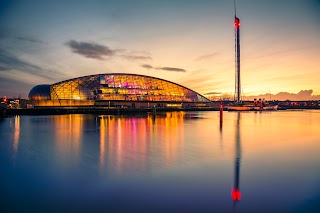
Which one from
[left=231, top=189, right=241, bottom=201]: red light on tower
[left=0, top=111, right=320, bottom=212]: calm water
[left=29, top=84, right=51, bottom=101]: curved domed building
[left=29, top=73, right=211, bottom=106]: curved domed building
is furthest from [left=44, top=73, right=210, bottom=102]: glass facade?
[left=231, top=189, right=241, bottom=201]: red light on tower

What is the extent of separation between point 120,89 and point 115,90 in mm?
2439

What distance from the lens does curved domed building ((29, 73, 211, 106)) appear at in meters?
104

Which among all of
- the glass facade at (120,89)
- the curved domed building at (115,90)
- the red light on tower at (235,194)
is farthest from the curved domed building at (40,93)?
the red light on tower at (235,194)

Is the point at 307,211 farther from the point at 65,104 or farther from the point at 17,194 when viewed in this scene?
the point at 65,104

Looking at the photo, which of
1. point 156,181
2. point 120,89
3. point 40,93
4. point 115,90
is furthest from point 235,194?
point 40,93

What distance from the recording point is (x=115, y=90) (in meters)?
111

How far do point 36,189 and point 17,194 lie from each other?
1.94 feet

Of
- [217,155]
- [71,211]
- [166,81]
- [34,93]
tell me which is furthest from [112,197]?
[166,81]

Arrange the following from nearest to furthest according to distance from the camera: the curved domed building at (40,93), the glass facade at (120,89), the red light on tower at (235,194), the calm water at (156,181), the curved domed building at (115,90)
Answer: the calm water at (156,181), the red light on tower at (235,194), the curved domed building at (40,93), the curved domed building at (115,90), the glass facade at (120,89)

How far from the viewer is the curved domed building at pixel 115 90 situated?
10394 cm

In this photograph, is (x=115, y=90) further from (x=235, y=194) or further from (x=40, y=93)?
(x=235, y=194)

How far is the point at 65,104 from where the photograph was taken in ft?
331

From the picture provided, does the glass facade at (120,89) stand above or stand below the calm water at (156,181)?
above

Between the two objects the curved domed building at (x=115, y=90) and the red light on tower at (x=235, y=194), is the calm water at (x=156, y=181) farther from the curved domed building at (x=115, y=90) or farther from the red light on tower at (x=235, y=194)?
the curved domed building at (x=115, y=90)
